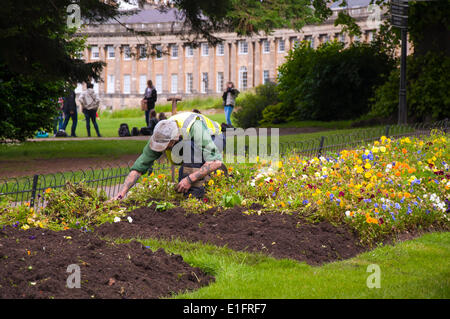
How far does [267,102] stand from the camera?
108ft

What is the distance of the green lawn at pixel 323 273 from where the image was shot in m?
5.14

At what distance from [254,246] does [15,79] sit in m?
13.8

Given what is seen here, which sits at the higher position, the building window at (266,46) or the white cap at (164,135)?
the building window at (266,46)

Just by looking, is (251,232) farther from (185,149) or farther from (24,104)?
(24,104)

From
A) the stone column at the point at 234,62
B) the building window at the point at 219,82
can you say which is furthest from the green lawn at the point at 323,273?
the building window at the point at 219,82

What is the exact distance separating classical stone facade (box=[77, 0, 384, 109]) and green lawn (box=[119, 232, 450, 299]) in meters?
59.9

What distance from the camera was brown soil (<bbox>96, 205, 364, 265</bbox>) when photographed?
6.47m

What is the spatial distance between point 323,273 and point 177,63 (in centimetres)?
7676

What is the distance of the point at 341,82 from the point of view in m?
28.1

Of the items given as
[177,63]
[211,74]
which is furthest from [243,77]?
Answer: [177,63]

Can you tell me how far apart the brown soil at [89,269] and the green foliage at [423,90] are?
56.7ft

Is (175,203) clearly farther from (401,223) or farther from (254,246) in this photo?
(401,223)

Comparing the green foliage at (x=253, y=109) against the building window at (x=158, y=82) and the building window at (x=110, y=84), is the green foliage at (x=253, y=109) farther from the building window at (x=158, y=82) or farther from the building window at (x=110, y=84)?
the building window at (x=110, y=84)
